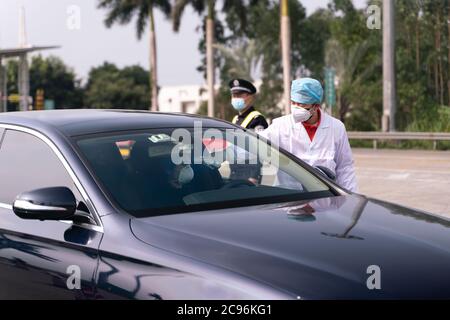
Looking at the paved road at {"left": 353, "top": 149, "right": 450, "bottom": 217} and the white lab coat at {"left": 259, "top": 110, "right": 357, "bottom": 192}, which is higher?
the white lab coat at {"left": 259, "top": 110, "right": 357, "bottom": 192}

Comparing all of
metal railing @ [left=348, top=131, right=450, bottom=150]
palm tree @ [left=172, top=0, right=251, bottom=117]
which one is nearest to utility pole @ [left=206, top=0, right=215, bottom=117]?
palm tree @ [left=172, top=0, right=251, bottom=117]

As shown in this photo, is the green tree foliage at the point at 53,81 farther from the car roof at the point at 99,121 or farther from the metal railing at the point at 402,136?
the car roof at the point at 99,121

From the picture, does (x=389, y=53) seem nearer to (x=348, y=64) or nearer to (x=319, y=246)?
(x=348, y=64)

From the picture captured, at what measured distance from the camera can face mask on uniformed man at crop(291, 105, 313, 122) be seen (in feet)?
18.8

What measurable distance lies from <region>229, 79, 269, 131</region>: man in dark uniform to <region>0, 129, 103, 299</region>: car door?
3162 millimetres

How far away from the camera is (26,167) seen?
168 inches

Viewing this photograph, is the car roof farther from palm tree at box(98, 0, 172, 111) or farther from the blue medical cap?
palm tree at box(98, 0, 172, 111)

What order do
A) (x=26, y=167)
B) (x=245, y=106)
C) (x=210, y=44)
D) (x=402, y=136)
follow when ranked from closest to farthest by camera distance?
1. (x=26, y=167)
2. (x=245, y=106)
3. (x=402, y=136)
4. (x=210, y=44)

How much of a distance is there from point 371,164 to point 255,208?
1601 centimetres

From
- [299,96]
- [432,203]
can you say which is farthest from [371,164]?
[299,96]

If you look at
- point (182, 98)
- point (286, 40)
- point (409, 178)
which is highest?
point (286, 40)

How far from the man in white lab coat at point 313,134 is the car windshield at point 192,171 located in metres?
1.05

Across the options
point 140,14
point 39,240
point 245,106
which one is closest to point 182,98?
point 140,14

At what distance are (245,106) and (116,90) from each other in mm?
81926
